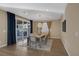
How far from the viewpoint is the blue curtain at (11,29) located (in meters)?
7.55

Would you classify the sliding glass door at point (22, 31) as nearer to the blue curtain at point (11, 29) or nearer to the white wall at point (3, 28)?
the blue curtain at point (11, 29)

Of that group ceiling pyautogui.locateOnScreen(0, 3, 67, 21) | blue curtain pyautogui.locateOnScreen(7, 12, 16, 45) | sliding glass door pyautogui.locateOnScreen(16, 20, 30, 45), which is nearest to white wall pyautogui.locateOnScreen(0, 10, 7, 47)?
blue curtain pyautogui.locateOnScreen(7, 12, 16, 45)

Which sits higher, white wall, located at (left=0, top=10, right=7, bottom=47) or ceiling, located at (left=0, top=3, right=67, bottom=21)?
ceiling, located at (left=0, top=3, right=67, bottom=21)

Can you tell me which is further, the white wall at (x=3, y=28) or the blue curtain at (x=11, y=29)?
the blue curtain at (x=11, y=29)

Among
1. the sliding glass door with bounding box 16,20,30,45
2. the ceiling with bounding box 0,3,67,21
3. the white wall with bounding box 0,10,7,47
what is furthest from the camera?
the white wall with bounding box 0,10,7,47

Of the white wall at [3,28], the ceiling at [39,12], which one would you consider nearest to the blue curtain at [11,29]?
the white wall at [3,28]

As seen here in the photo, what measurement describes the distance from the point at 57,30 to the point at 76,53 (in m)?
2.58

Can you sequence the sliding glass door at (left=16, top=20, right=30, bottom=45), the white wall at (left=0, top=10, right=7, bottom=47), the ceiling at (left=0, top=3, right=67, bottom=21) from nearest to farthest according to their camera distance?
the ceiling at (left=0, top=3, right=67, bottom=21) < the sliding glass door at (left=16, top=20, right=30, bottom=45) < the white wall at (left=0, top=10, right=7, bottom=47)

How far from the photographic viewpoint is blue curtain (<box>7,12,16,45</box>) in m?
7.55

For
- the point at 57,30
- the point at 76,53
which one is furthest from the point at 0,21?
the point at 76,53

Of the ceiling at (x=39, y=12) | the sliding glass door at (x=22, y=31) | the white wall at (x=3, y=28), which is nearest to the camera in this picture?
the ceiling at (x=39, y=12)

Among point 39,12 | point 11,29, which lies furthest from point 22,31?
point 39,12

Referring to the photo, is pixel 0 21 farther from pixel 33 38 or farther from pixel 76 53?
pixel 76 53

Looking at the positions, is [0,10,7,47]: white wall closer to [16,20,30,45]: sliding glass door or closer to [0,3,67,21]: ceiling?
[16,20,30,45]: sliding glass door
